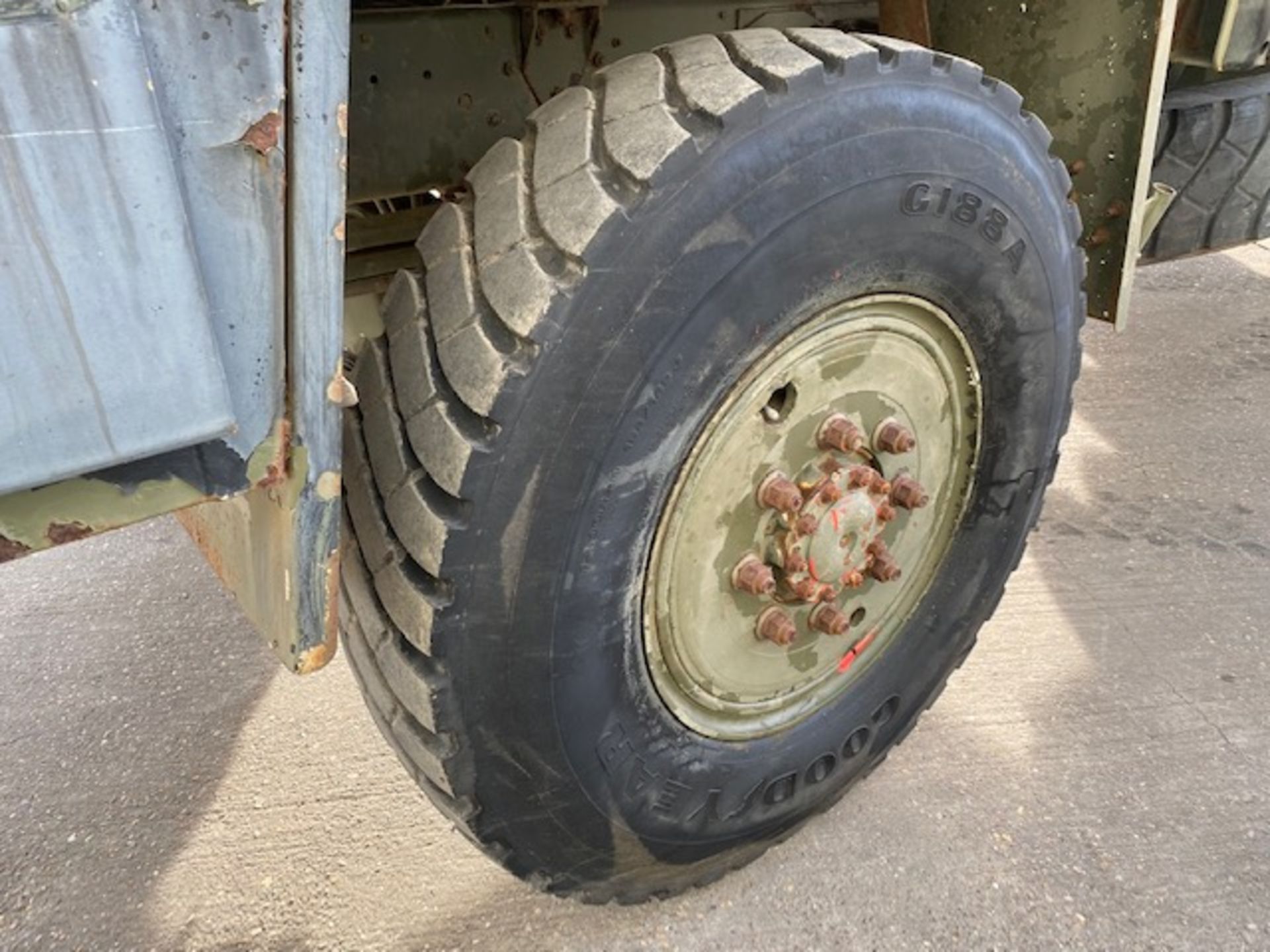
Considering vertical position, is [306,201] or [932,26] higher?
[306,201]

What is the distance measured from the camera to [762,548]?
1622 mm

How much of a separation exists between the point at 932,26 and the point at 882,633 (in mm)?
1347

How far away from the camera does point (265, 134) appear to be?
922mm

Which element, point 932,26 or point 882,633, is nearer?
point 882,633

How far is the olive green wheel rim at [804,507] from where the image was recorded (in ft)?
4.93

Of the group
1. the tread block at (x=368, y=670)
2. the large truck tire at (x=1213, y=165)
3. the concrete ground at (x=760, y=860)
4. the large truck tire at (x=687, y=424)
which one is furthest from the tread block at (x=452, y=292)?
the large truck tire at (x=1213, y=165)

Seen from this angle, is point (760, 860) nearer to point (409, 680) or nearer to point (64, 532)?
point (409, 680)

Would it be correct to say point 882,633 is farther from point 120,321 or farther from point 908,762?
point 120,321

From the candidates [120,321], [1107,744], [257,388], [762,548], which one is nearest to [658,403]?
[762,548]

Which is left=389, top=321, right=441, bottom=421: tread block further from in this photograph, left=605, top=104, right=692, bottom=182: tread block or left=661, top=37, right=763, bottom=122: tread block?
left=661, top=37, right=763, bottom=122: tread block

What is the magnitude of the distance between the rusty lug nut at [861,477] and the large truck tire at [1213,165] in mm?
1590

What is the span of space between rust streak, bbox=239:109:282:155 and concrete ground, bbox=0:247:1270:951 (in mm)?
1487

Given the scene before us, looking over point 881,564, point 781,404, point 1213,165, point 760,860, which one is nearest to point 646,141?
point 781,404

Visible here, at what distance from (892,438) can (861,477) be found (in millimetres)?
89
